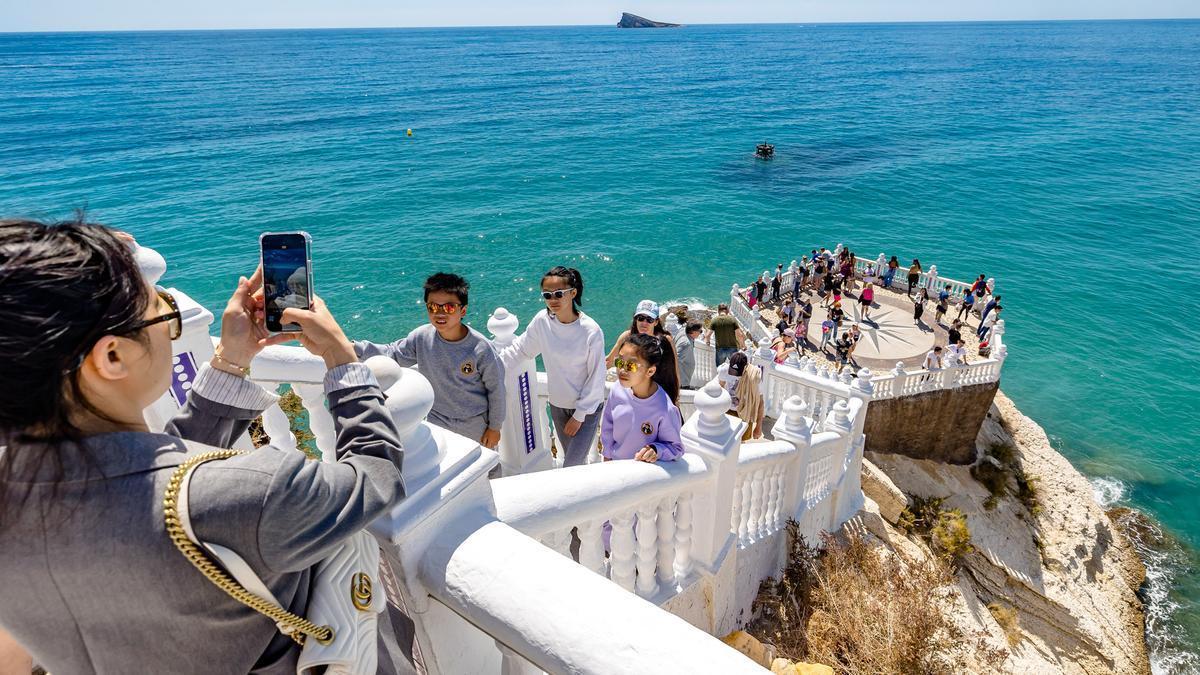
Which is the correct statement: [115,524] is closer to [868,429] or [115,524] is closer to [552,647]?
[552,647]

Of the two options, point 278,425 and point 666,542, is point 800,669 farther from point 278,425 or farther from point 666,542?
point 278,425

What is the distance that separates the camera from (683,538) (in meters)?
3.82

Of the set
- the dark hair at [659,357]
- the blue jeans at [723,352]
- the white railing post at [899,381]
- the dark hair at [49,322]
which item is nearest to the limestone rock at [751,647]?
the dark hair at [659,357]

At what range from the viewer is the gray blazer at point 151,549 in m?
1.08

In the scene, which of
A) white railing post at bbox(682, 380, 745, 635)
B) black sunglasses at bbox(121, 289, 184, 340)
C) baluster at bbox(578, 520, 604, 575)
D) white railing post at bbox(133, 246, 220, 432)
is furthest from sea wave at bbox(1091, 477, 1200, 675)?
black sunglasses at bbox(121, 289, 184, 340)

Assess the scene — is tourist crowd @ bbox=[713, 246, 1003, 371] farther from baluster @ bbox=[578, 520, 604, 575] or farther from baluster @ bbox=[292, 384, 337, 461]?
baluster @ bbox=[292, 384, 337, 461]

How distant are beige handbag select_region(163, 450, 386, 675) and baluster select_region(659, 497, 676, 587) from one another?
2.24 metres

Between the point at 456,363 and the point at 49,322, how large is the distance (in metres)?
3.18

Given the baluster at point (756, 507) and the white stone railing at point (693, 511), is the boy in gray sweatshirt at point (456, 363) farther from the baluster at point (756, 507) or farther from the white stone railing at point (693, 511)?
the baluster at point (756, 507)


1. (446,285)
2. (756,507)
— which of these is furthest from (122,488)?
(756,507)

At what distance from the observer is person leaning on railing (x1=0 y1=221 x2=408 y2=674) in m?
1.04

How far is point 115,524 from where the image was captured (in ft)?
3.58

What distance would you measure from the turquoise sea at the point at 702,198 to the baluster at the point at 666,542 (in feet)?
9.89

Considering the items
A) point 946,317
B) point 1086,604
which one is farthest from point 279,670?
point 946,317
